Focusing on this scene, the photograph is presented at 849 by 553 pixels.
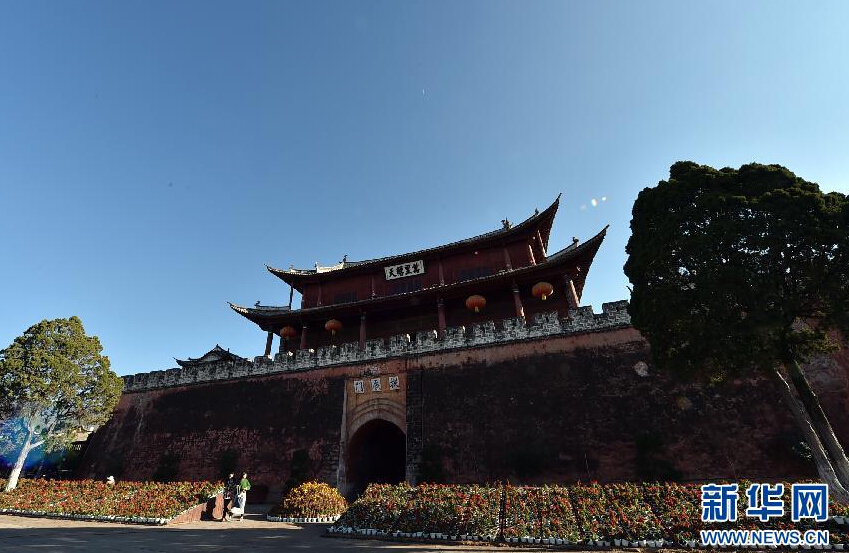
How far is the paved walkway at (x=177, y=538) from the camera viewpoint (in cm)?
596

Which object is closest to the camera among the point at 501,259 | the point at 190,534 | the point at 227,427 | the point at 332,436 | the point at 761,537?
the point at 761,537

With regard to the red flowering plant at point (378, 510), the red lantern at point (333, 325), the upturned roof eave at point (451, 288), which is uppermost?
the upturned roof eave at point (451, 288)

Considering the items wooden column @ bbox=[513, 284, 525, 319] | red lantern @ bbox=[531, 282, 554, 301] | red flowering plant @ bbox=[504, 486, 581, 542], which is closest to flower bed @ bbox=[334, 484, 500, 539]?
red flowering plant @ bbox=[504, 486, 581, 542]

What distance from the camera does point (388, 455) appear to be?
629 inches

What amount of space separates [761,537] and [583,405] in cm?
596

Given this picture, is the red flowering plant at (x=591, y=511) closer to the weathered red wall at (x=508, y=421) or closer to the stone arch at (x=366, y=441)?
the weathered red wall at (x=508, y=421)

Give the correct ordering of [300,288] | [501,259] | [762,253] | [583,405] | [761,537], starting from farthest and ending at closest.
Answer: [300,288] < [501,259] < [583,405] < [762,253] < [761,537]

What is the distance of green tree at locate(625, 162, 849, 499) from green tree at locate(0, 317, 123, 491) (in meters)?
17.5

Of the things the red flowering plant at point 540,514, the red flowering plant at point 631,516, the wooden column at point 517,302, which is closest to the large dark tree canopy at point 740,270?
the red flowering plant at point 631,516

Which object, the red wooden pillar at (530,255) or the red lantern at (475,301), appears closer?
the red lantern at (475,301)

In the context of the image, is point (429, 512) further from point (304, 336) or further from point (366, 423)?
point (304, 336)

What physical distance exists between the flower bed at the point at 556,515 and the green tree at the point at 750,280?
2005 mm

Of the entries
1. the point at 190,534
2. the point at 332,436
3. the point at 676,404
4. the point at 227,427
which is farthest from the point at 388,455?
the point at 676,404

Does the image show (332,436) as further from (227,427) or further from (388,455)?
(227,427)
